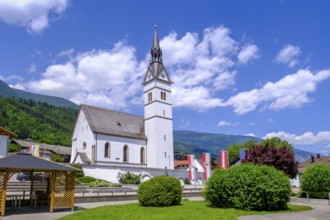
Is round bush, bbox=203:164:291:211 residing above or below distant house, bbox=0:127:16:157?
below

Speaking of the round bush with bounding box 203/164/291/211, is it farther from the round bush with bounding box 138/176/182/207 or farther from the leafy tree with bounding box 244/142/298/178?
the leafy tree with bounding box 244/142/298/178

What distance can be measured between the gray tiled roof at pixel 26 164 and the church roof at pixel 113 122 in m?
34.5

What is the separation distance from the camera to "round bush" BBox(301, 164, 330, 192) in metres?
26.9

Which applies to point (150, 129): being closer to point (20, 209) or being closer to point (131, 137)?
point (131, 137)

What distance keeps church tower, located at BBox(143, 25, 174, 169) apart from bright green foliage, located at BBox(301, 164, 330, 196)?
3415 centimetres

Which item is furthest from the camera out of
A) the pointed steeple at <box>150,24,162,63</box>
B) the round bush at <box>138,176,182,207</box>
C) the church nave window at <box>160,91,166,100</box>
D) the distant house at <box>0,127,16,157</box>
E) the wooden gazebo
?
the pointed steeple at <box>150,24,162,63</box>

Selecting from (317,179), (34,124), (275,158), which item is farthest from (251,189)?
(34,124)

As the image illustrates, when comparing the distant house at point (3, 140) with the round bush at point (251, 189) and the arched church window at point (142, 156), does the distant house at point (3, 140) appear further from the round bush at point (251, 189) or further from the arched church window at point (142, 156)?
the round bush at point (251, 189)

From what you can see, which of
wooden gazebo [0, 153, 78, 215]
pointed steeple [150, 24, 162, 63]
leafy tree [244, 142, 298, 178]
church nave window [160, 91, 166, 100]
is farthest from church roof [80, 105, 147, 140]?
wooden gazebo [0, 153, 78, 215]

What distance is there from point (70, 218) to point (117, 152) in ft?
135

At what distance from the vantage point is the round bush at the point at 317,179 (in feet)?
88.3

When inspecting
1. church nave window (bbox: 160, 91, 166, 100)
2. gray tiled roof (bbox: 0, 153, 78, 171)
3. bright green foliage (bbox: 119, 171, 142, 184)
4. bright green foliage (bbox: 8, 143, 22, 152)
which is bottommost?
bright green foliage (bbox: 119, 171, 142, 184)

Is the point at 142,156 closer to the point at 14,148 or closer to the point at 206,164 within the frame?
the point at 206,164

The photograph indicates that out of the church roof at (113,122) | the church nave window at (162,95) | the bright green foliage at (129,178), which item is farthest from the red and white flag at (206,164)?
the church nave window at (162,95)
